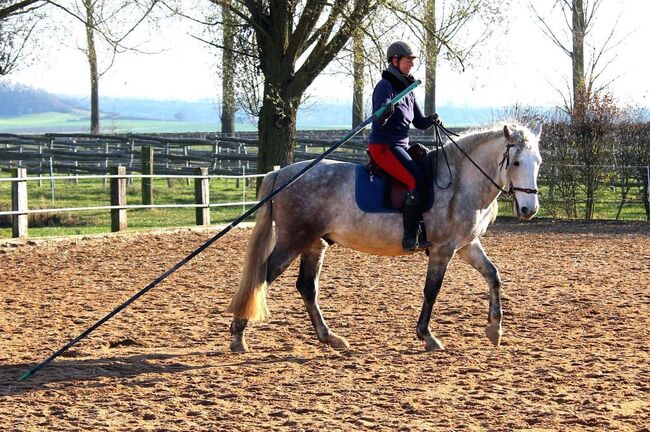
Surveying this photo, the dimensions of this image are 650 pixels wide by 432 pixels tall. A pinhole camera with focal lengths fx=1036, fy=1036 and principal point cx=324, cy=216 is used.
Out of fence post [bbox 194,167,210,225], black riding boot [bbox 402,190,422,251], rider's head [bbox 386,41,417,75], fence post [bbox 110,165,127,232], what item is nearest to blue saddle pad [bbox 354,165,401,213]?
black riding boot [bbox 402,190,422,251]

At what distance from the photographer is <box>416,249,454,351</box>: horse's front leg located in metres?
8.45

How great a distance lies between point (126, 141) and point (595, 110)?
1775cm

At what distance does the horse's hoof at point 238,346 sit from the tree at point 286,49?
12.5 meters

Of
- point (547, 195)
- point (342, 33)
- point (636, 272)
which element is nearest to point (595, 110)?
point (547, 195)

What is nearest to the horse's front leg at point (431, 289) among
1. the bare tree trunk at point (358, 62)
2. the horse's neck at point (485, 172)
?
the horse's neck at point (485, 172)

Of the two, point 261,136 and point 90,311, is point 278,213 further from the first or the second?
point 261,136

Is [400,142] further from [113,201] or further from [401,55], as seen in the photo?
[113,201]

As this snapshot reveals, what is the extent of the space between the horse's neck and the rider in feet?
1.30

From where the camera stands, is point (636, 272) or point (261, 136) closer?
point (636, 272)

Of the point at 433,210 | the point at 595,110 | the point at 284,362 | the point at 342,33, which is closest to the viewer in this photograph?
the point at 284,362

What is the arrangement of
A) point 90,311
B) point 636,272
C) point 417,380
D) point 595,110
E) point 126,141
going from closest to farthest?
point 417,380 → point 90,311 → point 636,272 → point 595,110 → point 126,141

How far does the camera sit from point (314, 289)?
875 centimetres

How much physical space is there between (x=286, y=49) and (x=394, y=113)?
12.9 m

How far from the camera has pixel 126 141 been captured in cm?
3509
